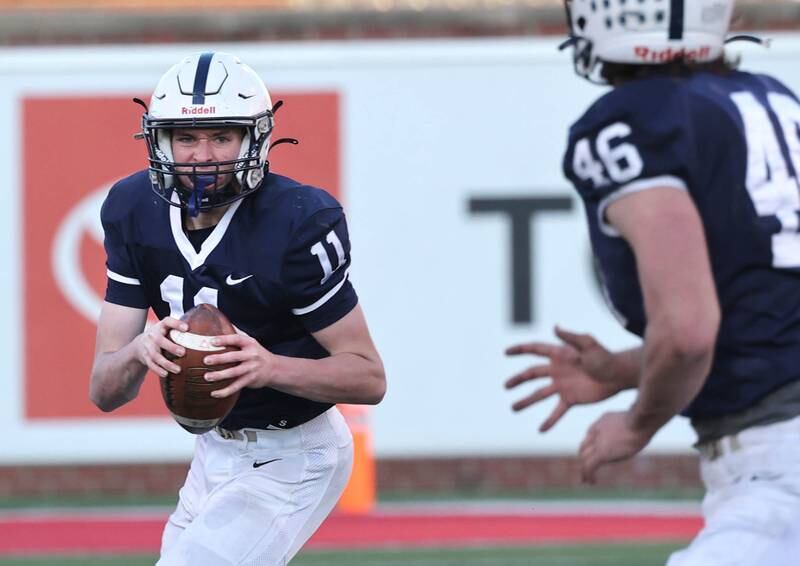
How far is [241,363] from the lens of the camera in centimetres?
368

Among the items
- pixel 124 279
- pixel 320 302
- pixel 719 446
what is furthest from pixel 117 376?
pixel 719 446

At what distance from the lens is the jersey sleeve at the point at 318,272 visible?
3.93 m

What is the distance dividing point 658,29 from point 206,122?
1.42m

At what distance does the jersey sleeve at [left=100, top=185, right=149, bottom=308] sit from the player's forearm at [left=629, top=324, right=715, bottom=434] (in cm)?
165

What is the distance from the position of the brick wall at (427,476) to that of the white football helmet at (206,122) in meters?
5.73

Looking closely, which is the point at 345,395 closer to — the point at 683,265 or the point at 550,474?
the point at 683,265

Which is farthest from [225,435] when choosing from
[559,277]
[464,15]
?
[464,15]

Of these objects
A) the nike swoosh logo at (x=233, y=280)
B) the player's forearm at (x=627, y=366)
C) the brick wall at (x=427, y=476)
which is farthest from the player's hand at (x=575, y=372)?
the brick wall at (x=427, y=476)

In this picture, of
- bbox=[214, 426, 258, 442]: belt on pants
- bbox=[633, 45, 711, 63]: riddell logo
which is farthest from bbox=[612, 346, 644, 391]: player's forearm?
bbox=[214, 426, 258, 442]: belt on pants

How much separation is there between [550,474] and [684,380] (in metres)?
6.86

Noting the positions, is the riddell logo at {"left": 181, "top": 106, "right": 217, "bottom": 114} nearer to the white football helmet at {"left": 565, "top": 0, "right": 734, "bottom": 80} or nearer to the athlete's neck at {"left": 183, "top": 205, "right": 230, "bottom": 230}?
the athlete's neck at {"left": 183, "top": 205, "right": 230, "bottom": 230}

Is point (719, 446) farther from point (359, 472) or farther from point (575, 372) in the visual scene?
point (359, 472)

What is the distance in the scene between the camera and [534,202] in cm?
966

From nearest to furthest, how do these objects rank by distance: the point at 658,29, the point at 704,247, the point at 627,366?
the point at 704,247 → the point at 658,29 → the point at 627,366
